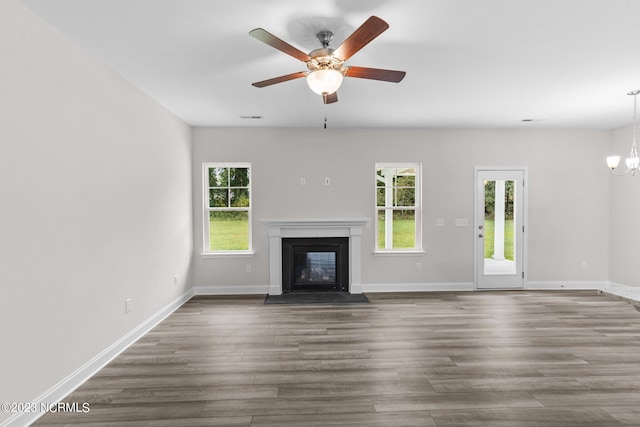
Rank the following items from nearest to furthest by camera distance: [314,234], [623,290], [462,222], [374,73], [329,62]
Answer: [329,62] → [374,73] → [623,290] → [314,234] → [462,222]

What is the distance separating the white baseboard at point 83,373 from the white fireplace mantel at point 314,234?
5.67 ft

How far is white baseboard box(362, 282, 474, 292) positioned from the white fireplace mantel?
10.4 inches

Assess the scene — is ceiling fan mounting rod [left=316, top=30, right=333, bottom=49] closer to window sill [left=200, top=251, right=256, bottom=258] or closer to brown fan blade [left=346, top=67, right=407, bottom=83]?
brown fan blade [left=346, top=67, right=407, bottom=83]

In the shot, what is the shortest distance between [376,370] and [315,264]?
107 inches

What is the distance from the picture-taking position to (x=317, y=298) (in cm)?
498

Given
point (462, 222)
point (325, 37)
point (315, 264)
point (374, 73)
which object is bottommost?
point (315, 264)

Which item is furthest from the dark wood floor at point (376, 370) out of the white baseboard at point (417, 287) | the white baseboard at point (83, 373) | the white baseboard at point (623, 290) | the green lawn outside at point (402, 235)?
the green lawn outside at point (402, 235)

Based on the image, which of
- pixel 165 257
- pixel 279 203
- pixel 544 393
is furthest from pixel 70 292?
pixel 544 393

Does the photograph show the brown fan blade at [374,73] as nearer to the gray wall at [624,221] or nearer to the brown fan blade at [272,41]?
the brown fan blade at [272,41]

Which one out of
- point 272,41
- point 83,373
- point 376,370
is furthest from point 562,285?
point 83,373

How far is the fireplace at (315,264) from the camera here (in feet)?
17.5

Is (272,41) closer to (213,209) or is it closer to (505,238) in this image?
(213,209)

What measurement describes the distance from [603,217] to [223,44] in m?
6.36

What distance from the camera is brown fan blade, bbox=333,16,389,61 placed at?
182cm
